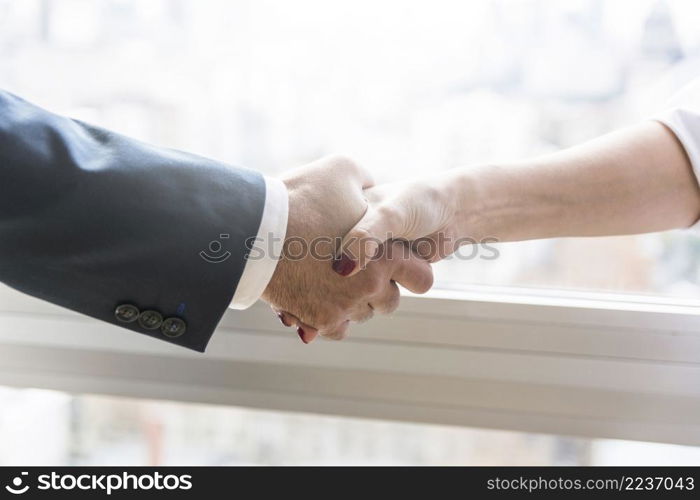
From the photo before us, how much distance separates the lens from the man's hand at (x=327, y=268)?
1.01m

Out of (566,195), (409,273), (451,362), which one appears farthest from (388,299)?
(566,195)

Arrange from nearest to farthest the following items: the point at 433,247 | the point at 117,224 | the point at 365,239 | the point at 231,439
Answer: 1. the point at 117,224
2. the point at 365,239
3. the point at 433,247
4. the point at 231,439

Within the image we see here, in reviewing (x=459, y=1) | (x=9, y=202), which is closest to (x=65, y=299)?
(x=9, y=202)

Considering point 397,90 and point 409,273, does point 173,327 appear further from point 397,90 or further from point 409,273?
point 397,90

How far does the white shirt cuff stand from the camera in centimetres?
93

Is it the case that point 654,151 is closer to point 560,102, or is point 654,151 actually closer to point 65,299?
point 560,102

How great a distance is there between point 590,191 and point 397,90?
0.31 m

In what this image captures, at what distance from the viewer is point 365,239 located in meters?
0.98

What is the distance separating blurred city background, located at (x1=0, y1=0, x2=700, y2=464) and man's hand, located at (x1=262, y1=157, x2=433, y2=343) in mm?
135

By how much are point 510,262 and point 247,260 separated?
44 cm

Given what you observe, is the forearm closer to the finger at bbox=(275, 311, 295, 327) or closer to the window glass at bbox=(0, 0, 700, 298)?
the window glass at bbox=(0, 0, 700, 298)

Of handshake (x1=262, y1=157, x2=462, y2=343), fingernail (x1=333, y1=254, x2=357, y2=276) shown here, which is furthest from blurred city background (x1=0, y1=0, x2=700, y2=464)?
fingernail (x1=333, y1=254, x2=357, y2=276)

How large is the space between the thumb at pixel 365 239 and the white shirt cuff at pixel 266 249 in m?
0.08

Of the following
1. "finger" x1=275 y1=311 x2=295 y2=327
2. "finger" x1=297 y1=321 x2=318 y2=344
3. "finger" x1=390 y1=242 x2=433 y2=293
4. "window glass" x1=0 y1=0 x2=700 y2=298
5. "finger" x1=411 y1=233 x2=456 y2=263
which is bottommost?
"finger" x1=297 y1=321 x2=318 y2=344
